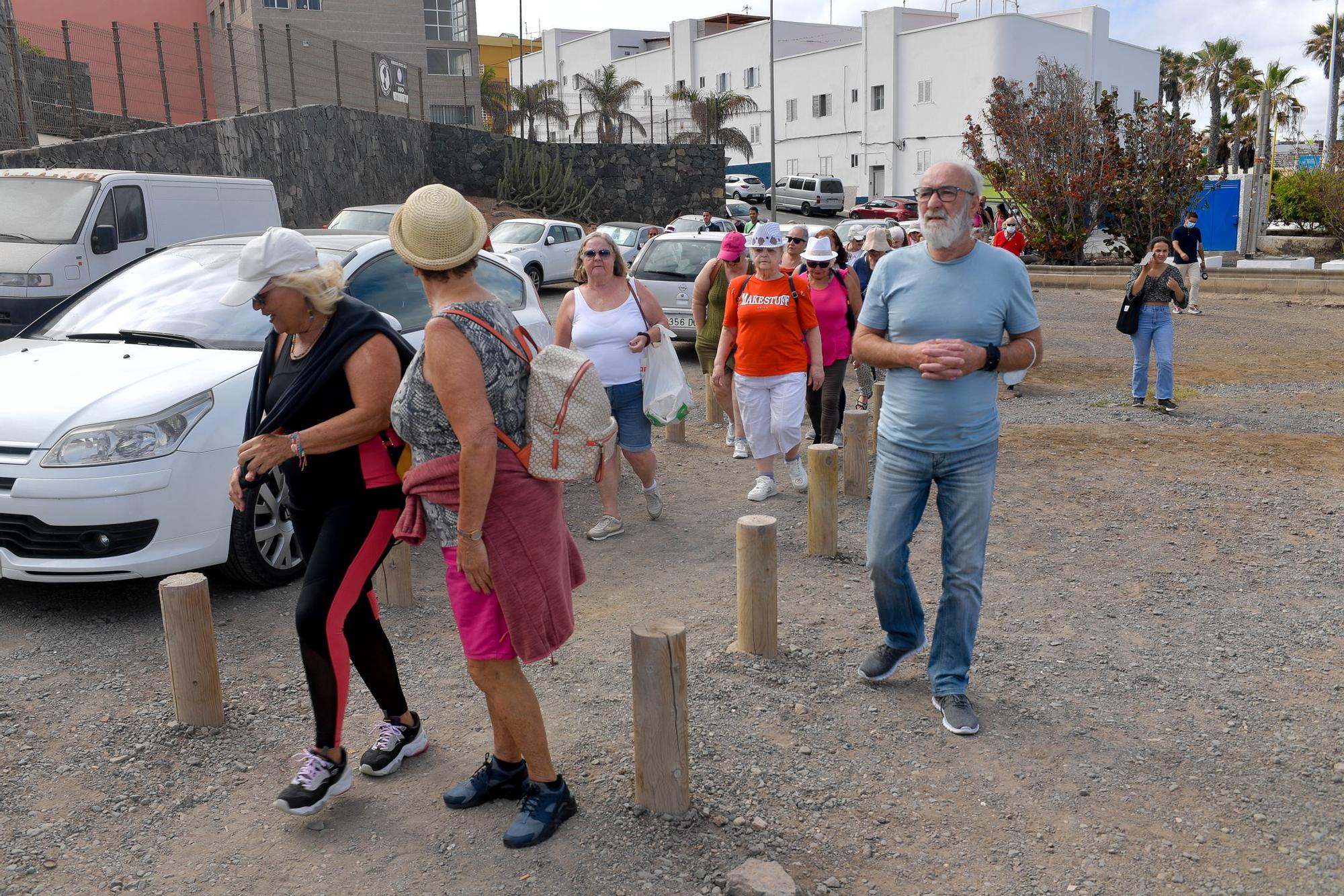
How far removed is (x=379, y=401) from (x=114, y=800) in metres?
1.64

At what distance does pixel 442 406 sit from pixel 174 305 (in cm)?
357

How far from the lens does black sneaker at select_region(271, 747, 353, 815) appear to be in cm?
335

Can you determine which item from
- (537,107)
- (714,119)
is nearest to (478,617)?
(714,119)

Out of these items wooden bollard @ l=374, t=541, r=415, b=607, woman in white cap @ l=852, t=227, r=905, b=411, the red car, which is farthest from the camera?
the red car

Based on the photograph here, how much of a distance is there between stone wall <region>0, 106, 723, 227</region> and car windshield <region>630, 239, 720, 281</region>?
899 centimetres

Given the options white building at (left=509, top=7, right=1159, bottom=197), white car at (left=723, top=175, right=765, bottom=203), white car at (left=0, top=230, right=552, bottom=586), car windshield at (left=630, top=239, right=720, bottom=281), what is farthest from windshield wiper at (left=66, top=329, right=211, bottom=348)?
white car at (left=723, top=175, right=765, bottom=203)

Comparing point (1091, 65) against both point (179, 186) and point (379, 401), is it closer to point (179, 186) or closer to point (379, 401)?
point (179, 186)

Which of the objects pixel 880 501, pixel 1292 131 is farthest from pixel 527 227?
pixel 1292 131

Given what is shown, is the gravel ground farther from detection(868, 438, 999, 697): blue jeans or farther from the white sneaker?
the white sneaker

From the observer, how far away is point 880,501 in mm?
4066

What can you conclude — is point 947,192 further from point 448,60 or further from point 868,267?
point 448,60

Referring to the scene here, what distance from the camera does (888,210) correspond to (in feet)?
144

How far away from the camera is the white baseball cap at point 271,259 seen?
3285 millimetres

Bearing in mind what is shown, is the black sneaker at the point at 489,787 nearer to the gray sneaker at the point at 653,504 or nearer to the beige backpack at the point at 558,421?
the beige backpack at the point at 558,421
